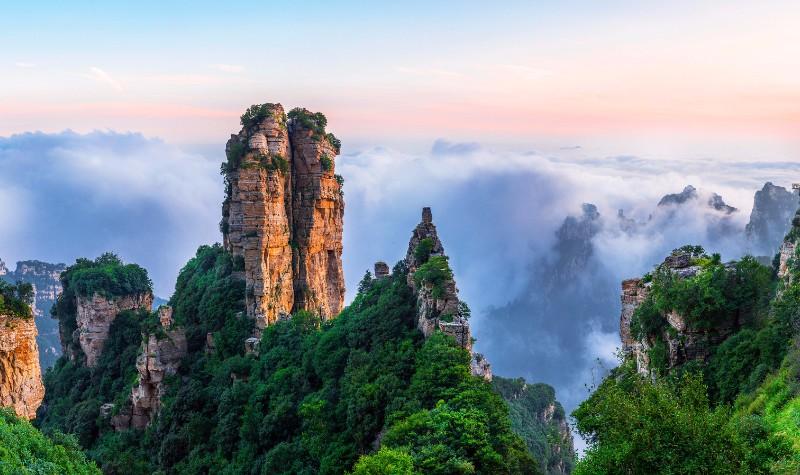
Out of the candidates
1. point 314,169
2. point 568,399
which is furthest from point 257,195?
point 568,399

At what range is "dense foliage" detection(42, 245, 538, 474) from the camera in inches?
962

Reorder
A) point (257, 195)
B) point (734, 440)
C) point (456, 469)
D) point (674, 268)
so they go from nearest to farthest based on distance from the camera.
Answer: point (734, 440) < point (456, 469) < point (674, 268) < point (257, 195)

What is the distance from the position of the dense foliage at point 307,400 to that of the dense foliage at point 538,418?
27.9m

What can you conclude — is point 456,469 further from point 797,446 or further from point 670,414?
point 797,446

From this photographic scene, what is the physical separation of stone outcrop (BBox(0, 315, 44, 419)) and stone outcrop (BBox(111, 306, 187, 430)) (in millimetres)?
15558

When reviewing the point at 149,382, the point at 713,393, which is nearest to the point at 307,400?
the point at 149,382

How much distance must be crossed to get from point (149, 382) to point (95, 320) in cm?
1225

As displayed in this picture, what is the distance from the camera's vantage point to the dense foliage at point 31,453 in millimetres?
20608

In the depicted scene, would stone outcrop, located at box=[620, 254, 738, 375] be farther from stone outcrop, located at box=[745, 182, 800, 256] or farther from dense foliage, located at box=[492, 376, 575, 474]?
stone outcrop, located at box=[745, 182, 800, 256]

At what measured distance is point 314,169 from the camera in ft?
180

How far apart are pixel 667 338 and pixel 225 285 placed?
111ft

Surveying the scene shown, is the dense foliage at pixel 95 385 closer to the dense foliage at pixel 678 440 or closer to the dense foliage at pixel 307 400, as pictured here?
the dense foliage at pixel 307 400

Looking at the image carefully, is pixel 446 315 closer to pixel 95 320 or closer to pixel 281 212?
pixel 281 212

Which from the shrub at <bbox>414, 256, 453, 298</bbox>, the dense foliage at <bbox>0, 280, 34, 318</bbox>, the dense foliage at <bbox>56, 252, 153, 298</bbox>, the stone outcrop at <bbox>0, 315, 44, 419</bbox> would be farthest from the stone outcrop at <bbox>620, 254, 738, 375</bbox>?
the dense foliage at <bbox>56, 252, 153, 298</bbox>
